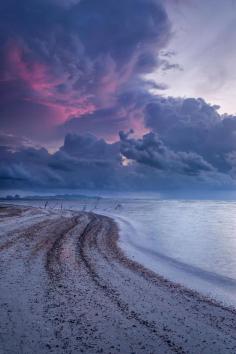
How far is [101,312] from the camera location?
1013cm

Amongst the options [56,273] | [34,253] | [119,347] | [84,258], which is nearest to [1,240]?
[34,253]

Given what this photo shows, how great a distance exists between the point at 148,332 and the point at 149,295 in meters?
3.65

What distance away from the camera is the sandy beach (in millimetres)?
8062

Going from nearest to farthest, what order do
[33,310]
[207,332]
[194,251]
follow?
[207,332], [33,310], [194,251]

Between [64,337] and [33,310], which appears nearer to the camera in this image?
[64,337]

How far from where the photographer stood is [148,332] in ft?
28.9

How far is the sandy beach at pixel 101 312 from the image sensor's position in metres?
8.06

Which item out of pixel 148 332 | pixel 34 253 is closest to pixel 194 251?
pixel 34 253

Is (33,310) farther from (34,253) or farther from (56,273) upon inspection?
(34,253)

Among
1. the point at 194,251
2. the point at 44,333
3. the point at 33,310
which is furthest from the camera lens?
the point at 194,251

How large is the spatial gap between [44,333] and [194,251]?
2015 cm

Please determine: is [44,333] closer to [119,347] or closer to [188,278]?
[119,347]

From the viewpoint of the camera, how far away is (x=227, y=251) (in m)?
26.8

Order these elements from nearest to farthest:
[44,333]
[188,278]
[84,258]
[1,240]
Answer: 1. [44,333]
2. [188,278]
3. [84,258]
4. [1,240]
